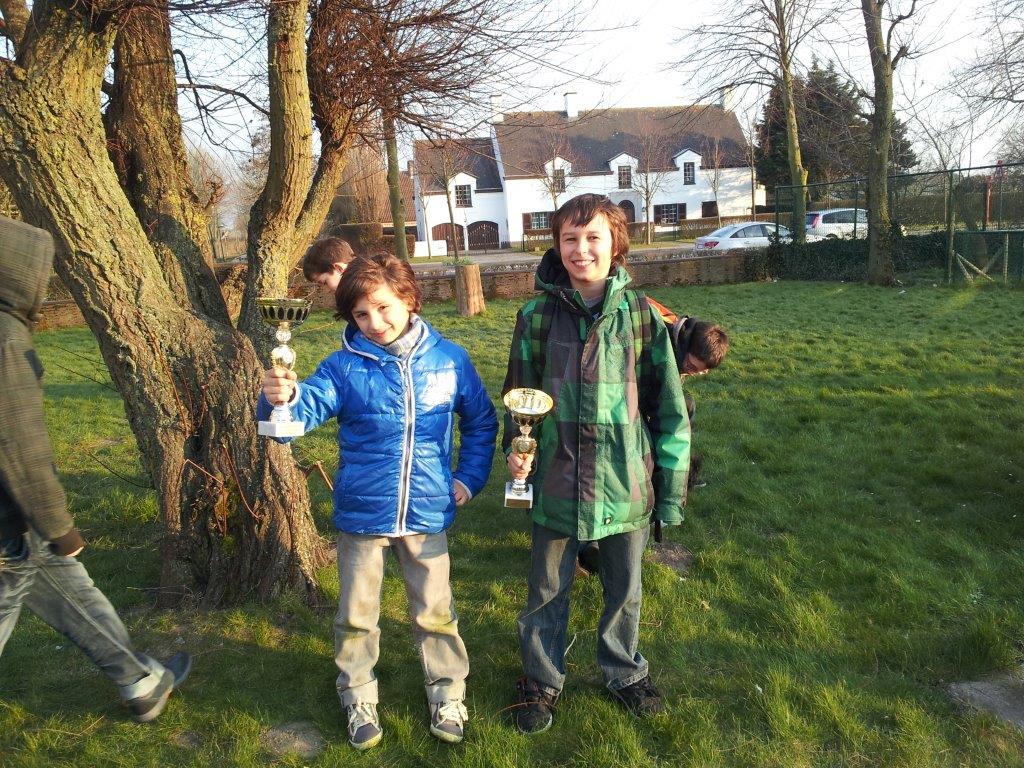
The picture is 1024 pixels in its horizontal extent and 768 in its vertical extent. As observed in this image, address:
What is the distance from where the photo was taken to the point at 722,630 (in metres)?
3.22

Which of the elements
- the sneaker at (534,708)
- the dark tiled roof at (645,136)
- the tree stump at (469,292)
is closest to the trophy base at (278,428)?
the sneaker at (534,708)

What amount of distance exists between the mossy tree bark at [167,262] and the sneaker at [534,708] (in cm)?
132

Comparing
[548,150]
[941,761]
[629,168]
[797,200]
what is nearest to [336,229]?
[797,200]

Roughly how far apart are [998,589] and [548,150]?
34.7 meters

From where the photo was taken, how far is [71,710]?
2852 mm

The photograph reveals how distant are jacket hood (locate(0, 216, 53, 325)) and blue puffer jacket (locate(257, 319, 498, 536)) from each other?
774 millimetres

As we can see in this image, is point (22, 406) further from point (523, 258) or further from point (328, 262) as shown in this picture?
point (523, 258)

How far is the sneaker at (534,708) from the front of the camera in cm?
265

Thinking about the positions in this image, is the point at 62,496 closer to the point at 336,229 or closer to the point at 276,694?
the point at 276,694

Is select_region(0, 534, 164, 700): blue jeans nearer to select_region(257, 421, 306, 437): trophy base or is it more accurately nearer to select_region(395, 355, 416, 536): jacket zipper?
select_region(257, 421, 306, 437): trophy base

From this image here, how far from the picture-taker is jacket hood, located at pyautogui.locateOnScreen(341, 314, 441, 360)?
2572 mm

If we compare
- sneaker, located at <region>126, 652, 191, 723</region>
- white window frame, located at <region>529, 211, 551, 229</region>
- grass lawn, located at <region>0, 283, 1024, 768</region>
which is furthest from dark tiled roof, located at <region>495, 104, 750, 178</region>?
sneaker, located at <region>126, 652, 191, 723</region>

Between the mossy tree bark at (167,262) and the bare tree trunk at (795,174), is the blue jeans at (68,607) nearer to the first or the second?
the mossy tree bark at (167,262)

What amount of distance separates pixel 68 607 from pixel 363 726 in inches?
43.2
